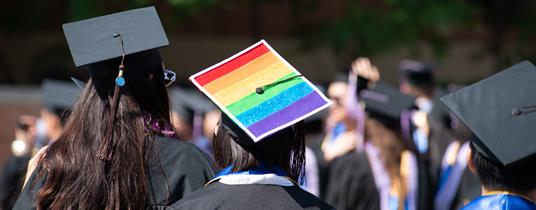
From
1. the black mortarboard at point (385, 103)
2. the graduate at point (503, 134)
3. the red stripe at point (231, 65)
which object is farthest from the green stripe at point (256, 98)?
the black mortarboard at point (385, 103)

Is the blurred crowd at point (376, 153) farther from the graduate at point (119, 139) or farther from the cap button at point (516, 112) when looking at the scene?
the cap button at point (516, 112)

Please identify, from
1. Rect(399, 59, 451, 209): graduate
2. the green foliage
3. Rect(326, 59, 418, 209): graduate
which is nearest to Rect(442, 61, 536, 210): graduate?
Rect(326, 59, 418, 209): graduate

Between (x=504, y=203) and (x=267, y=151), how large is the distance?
2.88 ft

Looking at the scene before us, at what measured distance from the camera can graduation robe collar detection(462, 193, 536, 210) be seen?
10.6ft

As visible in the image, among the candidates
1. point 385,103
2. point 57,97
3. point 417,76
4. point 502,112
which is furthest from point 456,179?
point 502,112

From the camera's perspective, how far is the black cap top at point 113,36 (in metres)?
3.39

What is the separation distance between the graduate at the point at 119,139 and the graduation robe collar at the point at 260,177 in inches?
15.8

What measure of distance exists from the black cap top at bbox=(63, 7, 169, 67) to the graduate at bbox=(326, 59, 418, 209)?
2588mm

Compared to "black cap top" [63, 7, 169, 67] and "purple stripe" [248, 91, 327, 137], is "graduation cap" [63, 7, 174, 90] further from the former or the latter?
"purple stripe" [248, 91, 327, 137]

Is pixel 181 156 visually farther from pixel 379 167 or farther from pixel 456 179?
pixel 456 179

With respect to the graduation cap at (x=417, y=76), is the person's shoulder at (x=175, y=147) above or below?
above

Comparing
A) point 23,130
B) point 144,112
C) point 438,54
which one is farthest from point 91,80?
point 438,54

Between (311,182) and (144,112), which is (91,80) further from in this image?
(311,182)

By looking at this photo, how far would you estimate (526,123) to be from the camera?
10.9 ft
